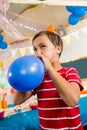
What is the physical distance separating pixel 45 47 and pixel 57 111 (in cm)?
23

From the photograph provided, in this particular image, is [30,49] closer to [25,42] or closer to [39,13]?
[25,42]

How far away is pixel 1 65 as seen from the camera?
231cm

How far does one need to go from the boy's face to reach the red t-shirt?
0.08m

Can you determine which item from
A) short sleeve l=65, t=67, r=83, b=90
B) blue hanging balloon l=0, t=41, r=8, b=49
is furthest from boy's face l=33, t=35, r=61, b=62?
blue hanging balloon l=0, t=41, r=8, b=49

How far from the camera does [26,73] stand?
0.70 m

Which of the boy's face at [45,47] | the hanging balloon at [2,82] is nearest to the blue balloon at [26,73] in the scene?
the boy's face at [45,47]

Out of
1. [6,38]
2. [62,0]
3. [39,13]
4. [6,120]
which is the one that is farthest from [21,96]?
[39,13]

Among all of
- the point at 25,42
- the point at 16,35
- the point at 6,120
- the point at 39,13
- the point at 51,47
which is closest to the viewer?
the point at 51,47

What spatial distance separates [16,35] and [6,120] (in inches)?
34.5

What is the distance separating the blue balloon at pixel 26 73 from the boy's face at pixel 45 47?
10cm

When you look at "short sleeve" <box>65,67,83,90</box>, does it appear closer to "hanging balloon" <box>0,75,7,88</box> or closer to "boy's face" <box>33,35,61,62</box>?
"boy's face" <box>33,35,61,62</box>

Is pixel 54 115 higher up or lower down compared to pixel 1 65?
lower down

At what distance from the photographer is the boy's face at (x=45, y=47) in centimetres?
83

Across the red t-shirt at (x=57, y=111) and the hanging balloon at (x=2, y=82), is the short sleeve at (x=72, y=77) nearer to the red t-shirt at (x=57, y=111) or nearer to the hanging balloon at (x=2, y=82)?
the red t-shirt at (x=57, y=111)
